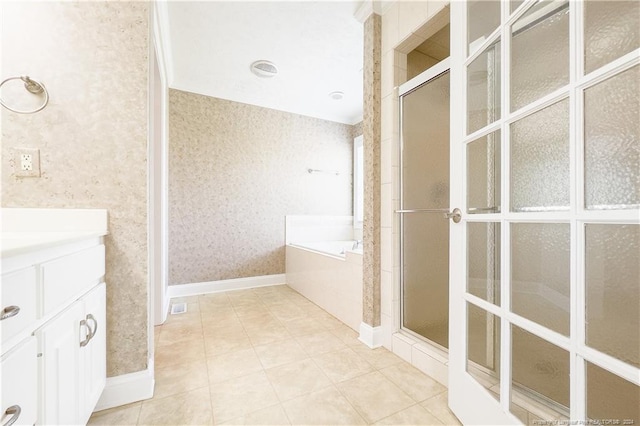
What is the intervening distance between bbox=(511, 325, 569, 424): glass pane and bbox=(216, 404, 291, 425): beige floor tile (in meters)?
0.89

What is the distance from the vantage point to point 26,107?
109cm

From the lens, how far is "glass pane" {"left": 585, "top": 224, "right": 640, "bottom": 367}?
641 mm

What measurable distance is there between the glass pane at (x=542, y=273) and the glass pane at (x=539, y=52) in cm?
44

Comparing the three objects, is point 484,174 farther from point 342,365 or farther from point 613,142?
point 342,365

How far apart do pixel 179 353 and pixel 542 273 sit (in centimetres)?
197

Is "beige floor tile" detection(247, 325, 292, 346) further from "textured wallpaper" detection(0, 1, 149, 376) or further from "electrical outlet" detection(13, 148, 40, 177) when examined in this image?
"electrical outlet" detection(13, 148, 40, 177)

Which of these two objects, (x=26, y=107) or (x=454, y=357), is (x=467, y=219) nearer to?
(x=454, y=357)

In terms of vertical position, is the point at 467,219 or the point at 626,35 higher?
the point at 626,35

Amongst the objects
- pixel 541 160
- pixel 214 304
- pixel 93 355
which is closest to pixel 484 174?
pixel 541 160

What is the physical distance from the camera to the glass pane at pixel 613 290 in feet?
2.10

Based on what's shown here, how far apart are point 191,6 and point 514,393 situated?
Answer: 279 centimetres

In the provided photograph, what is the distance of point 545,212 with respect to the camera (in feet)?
2.61

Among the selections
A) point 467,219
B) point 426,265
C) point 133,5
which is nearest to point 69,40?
point 133,5

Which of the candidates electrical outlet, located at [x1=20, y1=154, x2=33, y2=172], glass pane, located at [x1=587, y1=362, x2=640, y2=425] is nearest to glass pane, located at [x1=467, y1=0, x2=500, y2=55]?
glass pane, located at [x1=587, y1=362, x2=640, y2=425]
